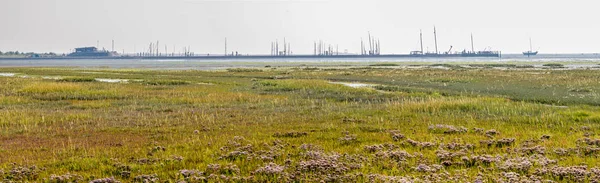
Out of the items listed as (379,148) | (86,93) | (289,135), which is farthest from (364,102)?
(86,93)

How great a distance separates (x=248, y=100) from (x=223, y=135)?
1335cm

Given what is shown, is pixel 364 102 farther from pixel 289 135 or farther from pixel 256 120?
pixel 289 135

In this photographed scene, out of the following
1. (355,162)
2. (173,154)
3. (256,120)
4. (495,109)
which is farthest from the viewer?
(495,109)

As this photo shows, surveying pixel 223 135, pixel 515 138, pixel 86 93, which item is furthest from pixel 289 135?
pixel 86 93

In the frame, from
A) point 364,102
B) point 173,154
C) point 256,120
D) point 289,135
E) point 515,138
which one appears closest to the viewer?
point 173,154

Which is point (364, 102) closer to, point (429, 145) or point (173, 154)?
point (429, 145)

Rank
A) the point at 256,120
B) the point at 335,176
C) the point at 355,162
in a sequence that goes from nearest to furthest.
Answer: the point at 335,176 < the point at 355,162 < the point at 256,120

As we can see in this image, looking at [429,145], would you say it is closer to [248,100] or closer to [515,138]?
[515,138]

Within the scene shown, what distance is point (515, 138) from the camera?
1522 cm

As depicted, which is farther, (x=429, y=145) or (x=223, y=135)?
(x=223, y=135)

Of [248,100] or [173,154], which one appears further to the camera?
[248,100]

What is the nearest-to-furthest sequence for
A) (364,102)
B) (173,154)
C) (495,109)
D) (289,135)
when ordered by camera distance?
(173,154)
(289,135)
(495,109)
(364,102)

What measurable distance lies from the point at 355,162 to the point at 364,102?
16206mm

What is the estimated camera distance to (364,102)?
28469mm
